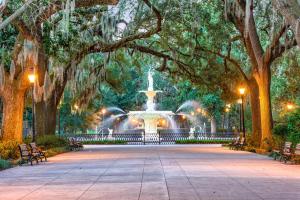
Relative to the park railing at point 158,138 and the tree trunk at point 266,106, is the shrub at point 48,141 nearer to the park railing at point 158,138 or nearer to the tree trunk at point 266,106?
the tree trunk at point 266,106

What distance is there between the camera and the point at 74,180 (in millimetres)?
14812

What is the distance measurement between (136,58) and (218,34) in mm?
8642

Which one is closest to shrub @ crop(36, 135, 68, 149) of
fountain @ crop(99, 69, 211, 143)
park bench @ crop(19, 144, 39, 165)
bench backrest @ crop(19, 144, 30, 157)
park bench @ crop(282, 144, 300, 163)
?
park bench @ crop(19, 144, 39, 165)

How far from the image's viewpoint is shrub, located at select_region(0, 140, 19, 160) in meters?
21.7

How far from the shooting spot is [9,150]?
72.4 feet

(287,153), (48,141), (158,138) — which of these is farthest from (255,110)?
(158,138)

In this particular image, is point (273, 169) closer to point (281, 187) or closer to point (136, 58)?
point (281, 187)

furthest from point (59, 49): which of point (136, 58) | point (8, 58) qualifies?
point (136, 58)

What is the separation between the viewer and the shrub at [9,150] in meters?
21.7

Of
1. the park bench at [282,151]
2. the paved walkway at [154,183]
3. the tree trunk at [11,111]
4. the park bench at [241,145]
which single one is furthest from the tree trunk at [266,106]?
the tree trunk at [11,111]

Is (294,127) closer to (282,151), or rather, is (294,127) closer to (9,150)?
(282,151)

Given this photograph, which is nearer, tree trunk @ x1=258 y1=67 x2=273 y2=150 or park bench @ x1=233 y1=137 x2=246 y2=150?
tree trunk @ x1=258 y1=67 x2=273 y2=150

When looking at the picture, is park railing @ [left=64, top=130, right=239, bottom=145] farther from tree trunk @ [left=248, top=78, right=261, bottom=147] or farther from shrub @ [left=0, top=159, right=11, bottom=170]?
shrub @ [left=0, top=159, right=11, bottom=170]

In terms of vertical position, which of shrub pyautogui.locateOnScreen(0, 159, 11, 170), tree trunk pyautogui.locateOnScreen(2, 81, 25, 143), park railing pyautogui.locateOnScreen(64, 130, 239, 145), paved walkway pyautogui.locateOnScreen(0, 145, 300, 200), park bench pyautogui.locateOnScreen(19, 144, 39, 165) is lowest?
paved walkway pyautogui.locateOnScreen(0, 145, 300, 200)
